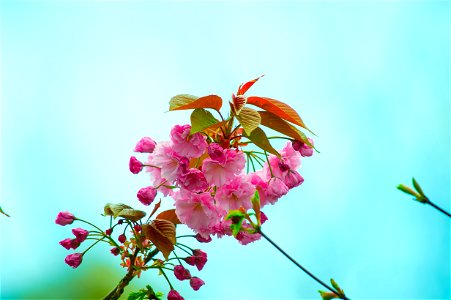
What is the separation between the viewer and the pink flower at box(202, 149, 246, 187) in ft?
3.83

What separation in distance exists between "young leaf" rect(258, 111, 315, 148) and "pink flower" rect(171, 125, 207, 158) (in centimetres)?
16

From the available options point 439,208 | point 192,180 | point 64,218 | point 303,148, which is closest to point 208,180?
point 192,180

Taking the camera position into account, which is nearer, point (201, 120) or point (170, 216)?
point (201, 120)

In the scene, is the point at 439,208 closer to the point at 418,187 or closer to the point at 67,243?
the point at 418,187

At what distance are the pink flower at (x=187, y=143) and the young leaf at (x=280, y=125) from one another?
0.16 metres

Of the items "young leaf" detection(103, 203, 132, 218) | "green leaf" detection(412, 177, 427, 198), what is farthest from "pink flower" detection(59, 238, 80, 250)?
"green leaf" detection(412, 177, 427, 198)

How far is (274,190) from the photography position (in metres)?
1.24

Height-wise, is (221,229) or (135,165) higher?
(135,165)

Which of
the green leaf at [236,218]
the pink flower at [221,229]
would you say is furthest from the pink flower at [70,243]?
the green leaf at [236,218]

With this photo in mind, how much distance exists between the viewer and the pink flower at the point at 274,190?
4.05 feet

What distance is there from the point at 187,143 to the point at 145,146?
0.14 metres

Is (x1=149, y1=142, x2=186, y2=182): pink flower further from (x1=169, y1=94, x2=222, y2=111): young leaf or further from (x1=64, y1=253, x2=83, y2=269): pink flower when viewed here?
(x1=64, y1=253, x2=83, y2=269): pink flower

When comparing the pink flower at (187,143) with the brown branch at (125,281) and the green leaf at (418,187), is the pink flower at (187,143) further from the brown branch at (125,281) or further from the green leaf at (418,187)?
the green leaf at (418,187)

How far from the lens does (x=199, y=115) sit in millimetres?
1156
